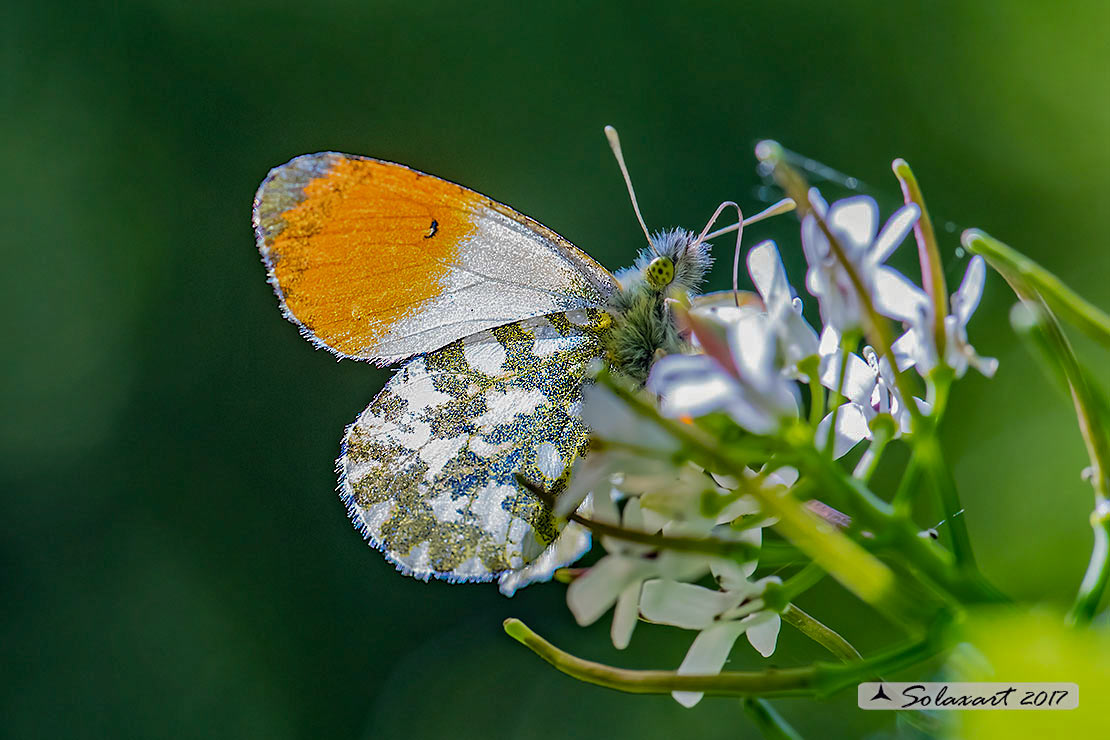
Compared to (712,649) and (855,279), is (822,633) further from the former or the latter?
(855,279)

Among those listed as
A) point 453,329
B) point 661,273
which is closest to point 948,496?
point 661,273

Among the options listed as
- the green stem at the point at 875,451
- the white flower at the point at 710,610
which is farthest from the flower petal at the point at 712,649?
the green stem at the point at 875,451

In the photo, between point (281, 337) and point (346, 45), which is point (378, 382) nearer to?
point (281, 337)

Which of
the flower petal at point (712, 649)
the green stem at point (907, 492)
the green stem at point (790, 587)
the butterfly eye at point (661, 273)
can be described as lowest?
the flower petal at point (712, 649)

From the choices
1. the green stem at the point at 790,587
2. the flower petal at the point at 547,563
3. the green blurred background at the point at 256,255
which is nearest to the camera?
the green stem at the point at 790,587

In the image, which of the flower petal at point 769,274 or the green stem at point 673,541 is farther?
the flower petal at point 769,274

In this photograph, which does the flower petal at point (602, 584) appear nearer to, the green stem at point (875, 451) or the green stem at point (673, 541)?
the green stem at point (673, 541)
